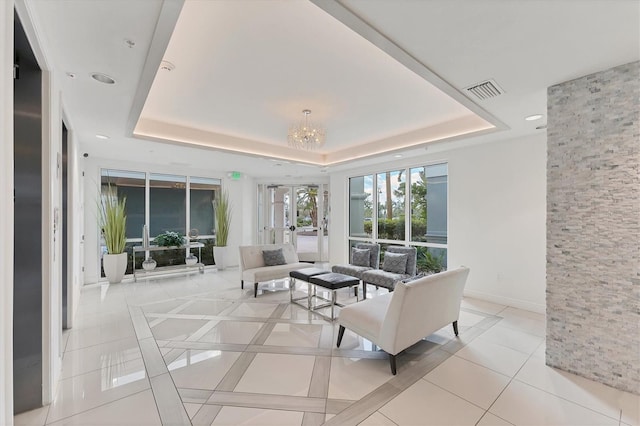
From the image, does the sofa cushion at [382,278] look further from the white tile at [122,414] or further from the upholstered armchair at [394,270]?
the white tile at [122,414]

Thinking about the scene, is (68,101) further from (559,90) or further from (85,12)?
(559,90)

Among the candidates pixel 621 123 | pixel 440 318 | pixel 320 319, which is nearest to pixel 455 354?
pixel 440 318

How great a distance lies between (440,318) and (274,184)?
19.8 ft

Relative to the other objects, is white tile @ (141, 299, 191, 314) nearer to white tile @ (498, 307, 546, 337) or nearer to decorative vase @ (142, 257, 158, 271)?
decorative vase @ (142, 257, 158, 271)

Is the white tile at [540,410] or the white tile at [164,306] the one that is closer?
the white tile at [540,410]

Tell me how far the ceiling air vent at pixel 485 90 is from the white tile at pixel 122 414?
3708 mm

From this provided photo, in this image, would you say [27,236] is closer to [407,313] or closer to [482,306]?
[407,313]

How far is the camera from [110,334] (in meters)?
3.24

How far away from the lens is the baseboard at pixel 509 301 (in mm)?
4016

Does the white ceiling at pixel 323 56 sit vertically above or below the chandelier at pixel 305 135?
above

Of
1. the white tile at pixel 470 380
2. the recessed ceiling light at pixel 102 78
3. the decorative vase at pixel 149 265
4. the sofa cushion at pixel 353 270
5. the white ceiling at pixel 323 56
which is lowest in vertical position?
the white tile at pixel 470 380

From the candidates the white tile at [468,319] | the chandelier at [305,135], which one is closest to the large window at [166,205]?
the chandelier at [305,135]

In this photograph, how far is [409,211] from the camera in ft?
18.9

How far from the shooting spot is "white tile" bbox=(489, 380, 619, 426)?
1933 mm
